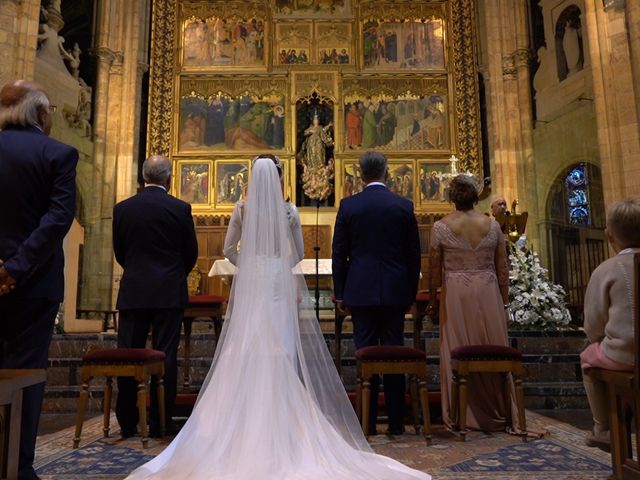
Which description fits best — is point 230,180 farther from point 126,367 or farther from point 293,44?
point 126,367

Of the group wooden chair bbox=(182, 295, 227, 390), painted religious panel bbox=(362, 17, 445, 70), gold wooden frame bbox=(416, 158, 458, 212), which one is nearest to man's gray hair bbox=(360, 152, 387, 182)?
wooden chair bbox=(182, 295, 227, 390)

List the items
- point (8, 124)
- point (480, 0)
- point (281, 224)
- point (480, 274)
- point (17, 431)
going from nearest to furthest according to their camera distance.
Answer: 1. point (17, 431)
2. point (8, 124)
3. point (281, 224)
4. point (480, 274)
5. point (480, 0)

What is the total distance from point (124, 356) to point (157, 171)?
1.36 metres

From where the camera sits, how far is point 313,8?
49.5 feet

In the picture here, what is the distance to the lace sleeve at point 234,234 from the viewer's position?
4.33 meters

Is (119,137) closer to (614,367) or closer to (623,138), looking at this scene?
(623,138)

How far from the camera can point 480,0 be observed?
1473 cm

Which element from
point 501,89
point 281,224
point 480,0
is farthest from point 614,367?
point 480,0

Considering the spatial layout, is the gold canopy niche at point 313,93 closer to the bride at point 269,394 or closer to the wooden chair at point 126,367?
the wooden chair at point 126,367

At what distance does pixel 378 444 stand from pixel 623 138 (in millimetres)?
6631

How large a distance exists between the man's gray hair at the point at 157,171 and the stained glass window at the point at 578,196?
10876 millimetres

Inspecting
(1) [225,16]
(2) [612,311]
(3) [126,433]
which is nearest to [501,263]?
(2) [612,311]

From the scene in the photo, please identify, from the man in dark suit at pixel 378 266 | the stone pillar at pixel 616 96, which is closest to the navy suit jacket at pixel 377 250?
the man in dark suit at pixel 378 266

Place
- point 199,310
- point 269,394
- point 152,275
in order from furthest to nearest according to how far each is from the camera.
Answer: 1. point 199,310
2. point 152,275
3. point 269,394
